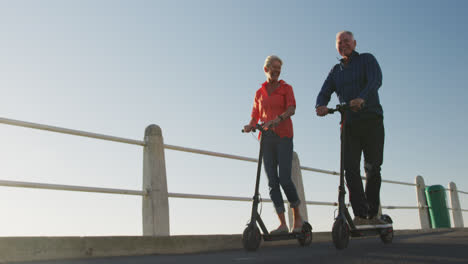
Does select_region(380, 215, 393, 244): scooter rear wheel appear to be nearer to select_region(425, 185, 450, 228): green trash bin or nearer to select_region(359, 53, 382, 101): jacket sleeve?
select_region(359, 53, 382, 101): jacket sleeve

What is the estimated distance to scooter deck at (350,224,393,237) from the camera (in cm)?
430

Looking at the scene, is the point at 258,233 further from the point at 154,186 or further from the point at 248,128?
the point at 154,186

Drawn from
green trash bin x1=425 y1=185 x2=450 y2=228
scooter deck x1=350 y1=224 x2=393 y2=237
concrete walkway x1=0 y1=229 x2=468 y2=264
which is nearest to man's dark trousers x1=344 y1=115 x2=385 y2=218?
scooter deck x1=350 y1=224 x2=393 y2=237

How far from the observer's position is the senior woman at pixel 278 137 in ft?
15.8

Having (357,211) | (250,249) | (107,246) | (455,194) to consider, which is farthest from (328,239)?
(455,194)

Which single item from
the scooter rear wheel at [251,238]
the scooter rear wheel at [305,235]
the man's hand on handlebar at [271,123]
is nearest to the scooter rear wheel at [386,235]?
the scooter rear wheel at [305,235]

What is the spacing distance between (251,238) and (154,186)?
1140 mm

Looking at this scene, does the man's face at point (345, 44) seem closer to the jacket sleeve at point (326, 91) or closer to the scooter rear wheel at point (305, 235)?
the jacket sleeve at point (326, 91)

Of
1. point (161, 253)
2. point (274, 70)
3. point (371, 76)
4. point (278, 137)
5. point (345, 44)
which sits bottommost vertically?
point (161, 253)

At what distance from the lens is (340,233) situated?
13.3ft

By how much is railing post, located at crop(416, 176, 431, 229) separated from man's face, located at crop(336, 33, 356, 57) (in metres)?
7.33

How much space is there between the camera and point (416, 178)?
37.3ft

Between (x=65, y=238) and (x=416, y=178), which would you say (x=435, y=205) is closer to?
(x=416, y=178)

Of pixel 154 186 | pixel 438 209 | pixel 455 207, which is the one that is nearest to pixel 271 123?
pixel 154 186
